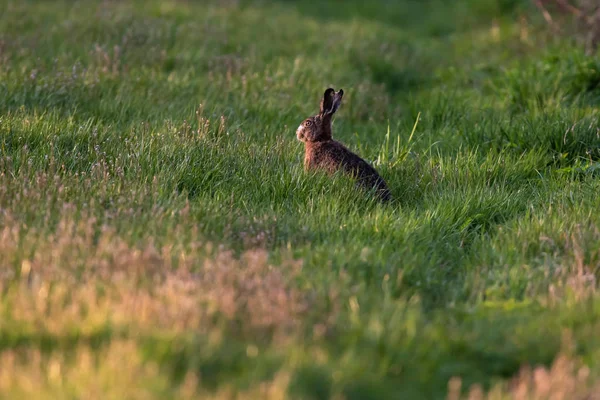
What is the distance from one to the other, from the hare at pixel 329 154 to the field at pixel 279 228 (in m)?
0.16

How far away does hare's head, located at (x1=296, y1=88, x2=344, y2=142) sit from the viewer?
7.15 meters

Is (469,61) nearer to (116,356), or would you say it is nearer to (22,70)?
(22,70)

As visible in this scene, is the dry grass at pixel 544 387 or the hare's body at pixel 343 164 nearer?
the dry grass at pixel 544 387

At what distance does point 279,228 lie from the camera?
17.8 ft

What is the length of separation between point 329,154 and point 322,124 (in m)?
0.59

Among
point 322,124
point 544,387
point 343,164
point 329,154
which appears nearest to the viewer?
point 544,387

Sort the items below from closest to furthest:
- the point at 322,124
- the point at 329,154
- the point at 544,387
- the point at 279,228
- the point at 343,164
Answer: the point at 544,387
the point at 279,228
the point at 343,164
the point at 329,154
the point at 322,124

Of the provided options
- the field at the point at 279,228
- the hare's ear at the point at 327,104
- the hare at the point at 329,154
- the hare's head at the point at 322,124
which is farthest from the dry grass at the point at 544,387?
the hare's ear at the point at 327,104

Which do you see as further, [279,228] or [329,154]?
[329,154]

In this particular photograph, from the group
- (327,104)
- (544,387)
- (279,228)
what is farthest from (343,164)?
(544,387)

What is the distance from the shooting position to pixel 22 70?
8.62m

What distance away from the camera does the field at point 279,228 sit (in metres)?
3.69

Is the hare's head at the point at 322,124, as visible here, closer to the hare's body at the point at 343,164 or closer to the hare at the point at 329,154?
the hare at the point at 329,154

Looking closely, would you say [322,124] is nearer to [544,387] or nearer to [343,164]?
[343,164]
